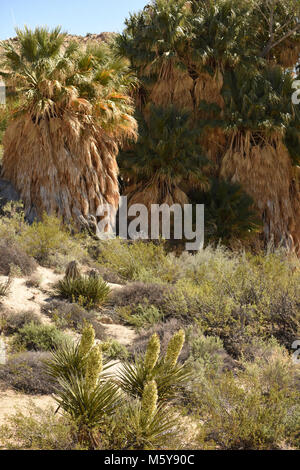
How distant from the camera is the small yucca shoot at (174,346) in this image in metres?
4.74

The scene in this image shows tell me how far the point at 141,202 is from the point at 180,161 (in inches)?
73.6

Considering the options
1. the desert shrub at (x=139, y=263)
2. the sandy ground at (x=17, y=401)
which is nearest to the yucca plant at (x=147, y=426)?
the sandy ground at (x=17, y=401)

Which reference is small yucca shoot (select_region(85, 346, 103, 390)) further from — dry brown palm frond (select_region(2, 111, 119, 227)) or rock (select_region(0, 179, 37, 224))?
rock (select_region(0, 179, 37, 224))

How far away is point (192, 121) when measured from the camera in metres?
17.8

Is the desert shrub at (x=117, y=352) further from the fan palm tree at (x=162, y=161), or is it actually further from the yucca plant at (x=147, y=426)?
the fan palm tree at (x=162, y=161)

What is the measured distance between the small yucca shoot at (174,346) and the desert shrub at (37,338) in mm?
2082

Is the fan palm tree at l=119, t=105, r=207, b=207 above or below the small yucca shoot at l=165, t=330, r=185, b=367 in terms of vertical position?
above

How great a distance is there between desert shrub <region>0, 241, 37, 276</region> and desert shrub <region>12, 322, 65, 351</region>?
265 centimetres

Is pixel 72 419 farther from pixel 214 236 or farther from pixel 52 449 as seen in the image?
pixel 214 236

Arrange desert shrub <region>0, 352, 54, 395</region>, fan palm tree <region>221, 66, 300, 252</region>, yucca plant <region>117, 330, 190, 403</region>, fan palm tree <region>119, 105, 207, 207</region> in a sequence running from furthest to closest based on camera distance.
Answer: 1. fan palm tree <region>221, 66, 300, 252</region>
2. fan palm tree <region>119, 105, 207, 207</region>
3. desert shrub <region>0, 352, 54, 395</region>
4. yucca plant <region>117, 330, 190, 403</region>

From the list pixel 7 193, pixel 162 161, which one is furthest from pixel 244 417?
pixel 162 161

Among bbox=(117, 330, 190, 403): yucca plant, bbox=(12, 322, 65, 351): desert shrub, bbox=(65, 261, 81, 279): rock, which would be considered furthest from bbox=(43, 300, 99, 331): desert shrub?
bbox=(117, 330, 190, 403): yucca plant

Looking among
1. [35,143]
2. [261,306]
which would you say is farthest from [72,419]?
[35,143]

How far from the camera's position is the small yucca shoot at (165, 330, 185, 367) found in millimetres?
4738
